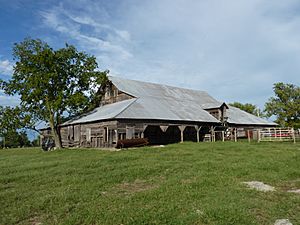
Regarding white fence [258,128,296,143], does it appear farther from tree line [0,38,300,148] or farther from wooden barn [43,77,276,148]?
tree line [0,38,300,148]

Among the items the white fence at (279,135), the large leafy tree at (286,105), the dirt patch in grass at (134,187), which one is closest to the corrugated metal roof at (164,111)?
the white fence at (279,135)

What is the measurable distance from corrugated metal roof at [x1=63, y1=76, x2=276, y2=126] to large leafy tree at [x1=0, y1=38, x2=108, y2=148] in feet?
8.50

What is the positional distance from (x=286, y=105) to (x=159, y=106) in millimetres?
33128

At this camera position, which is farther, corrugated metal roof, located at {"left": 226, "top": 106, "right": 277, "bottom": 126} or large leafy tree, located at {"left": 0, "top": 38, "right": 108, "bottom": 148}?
corrugated metal roof, located at {"left": 226, "top": 106, "right": 277, "bottom": 126}

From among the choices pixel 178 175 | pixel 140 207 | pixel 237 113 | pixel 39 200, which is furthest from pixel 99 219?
pixel 237 113

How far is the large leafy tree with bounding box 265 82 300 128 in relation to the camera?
5262cm

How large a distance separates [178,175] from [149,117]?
16.1 meters

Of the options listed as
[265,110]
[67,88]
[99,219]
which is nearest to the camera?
[99,219]

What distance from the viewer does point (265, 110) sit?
184ft

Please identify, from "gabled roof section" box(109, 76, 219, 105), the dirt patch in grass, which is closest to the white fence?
"gabled roof section" box(109, 76, 219, 105)

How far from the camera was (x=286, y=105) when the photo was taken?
5366 centimetres

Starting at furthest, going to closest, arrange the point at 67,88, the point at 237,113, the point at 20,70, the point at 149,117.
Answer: the point at 237,113 < the point at 67,88 < the point at 20,70 < the point at 149,117

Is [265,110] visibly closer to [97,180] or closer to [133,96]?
[133,96]

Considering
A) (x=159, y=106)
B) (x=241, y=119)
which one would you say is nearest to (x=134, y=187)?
(x=159, y=106)
